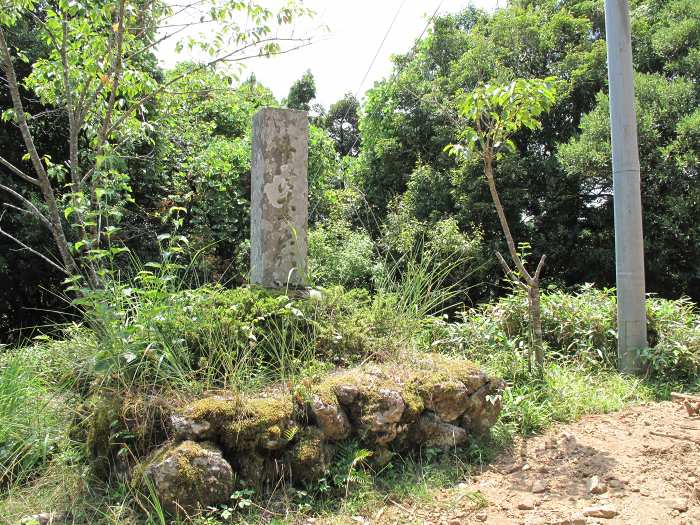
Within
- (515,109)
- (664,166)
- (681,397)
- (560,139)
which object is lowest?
(681,397)

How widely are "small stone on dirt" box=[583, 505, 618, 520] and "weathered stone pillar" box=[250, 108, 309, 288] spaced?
224 cm

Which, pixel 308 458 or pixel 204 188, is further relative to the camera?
pixel 204 188

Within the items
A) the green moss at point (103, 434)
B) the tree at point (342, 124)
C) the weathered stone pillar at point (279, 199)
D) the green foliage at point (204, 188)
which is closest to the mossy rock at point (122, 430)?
the green moss at point (103, 434)

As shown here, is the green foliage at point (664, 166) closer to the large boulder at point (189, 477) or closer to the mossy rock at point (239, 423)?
the mossy rock at point (239, 423)

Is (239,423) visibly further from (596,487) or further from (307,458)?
(596,487)

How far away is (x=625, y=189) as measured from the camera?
4930 mm

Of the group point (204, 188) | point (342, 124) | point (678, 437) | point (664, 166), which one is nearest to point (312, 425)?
point (678, 437)

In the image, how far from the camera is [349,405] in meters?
3.04

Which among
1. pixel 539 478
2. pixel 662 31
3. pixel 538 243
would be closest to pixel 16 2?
pixel 539 478

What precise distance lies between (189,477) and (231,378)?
0.59 m

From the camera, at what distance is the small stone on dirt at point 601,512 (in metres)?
2.58

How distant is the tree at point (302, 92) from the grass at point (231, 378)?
14.4 meters

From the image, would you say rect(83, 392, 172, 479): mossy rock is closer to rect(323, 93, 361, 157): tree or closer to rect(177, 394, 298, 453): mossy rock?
rect(177, 394, 298, 453): mossy rock

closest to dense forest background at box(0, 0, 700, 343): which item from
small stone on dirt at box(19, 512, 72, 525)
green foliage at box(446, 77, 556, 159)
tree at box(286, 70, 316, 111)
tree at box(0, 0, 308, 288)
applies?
tree at box(0, 0, 308, 288)
